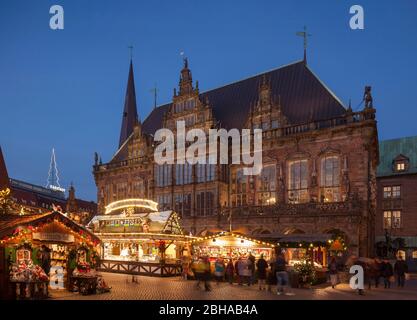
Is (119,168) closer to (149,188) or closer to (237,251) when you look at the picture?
(149,188)

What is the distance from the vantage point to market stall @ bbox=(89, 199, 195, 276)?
28.4 m

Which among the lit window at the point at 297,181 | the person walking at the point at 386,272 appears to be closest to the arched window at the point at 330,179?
the lit window at the point at 297,181

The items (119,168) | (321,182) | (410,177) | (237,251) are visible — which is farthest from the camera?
(119,168)

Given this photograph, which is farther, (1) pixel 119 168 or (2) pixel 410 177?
(1) pixel 119 168

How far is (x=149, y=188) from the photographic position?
4619 centimetres

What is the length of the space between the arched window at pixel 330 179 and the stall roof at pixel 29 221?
19.5 m

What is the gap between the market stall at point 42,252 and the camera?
54.0 ft

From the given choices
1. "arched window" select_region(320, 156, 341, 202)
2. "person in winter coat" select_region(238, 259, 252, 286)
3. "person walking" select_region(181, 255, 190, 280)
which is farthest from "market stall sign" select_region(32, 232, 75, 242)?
"arched window" select_region(320, 156, 341, 202)

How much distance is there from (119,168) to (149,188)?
5.64 meters

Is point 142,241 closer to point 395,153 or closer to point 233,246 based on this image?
point 233,246

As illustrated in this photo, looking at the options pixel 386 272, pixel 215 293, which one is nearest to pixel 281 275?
pixel 215 293

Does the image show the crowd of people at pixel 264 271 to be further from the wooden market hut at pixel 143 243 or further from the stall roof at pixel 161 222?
the stall roof at pixel 161 222

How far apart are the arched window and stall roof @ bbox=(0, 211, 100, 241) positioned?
1951 cm
